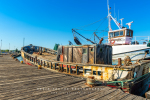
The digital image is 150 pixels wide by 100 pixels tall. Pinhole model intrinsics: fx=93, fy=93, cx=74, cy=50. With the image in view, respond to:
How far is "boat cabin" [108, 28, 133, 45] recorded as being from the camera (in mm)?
18736

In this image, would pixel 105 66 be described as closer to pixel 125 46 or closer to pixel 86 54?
pixel 86 54

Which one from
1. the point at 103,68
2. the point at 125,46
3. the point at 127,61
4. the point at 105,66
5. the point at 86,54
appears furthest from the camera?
the point at 125,46

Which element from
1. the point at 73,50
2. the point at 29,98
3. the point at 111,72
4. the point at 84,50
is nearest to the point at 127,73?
the point at 111,72

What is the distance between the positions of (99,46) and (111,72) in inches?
114

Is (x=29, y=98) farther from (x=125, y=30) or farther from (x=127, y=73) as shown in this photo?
(x=125, y=30)

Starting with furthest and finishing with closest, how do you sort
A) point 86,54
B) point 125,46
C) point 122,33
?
point 122,33 → point 125,46 → point 86,54

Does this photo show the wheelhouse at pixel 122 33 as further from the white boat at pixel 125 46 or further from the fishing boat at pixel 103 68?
the fishing boat at pixel 103 68

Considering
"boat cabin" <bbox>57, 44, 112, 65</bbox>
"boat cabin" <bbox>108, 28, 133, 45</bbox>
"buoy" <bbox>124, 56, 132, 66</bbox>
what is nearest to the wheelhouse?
"boat cabin" <bbox>108, 28, 133, 45</bbox>

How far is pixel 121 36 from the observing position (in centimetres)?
1916

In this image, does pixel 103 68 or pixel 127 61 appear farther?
pixel 127 61

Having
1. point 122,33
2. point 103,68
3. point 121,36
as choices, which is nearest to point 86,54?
point 103,68

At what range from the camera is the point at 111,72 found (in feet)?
23.7

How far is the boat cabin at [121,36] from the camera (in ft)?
61.5

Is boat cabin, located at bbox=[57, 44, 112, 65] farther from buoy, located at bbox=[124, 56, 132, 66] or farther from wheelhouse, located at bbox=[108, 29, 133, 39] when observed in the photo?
wheelhouse, located at bbox=[108, 29, 133, 39]
